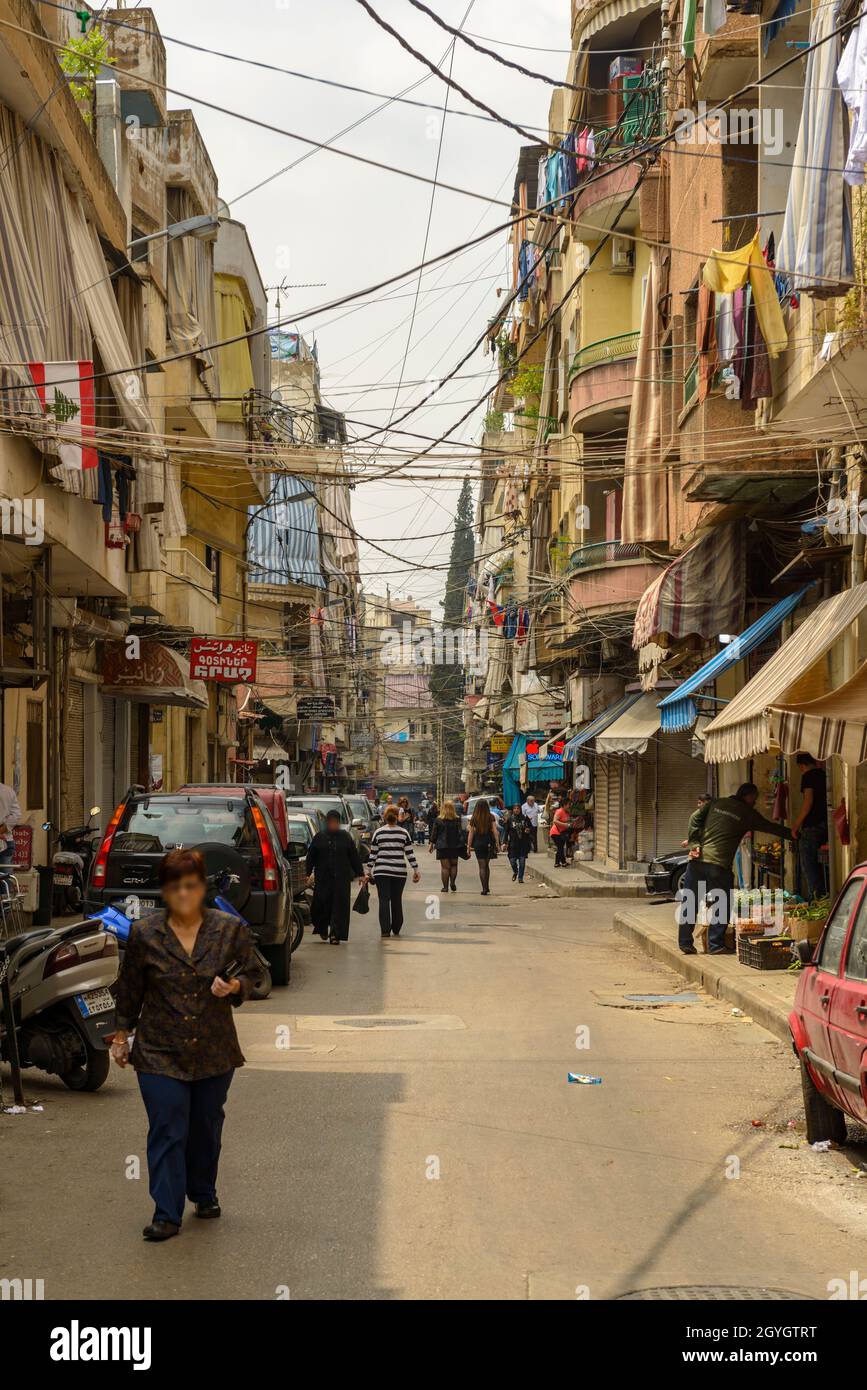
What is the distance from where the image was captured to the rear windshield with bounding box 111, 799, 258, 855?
1501 cm

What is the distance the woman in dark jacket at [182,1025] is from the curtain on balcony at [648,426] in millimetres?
14221

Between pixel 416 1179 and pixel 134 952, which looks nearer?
pixel 134 952

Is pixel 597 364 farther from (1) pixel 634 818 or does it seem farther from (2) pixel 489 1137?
(2) pixel 489 1137

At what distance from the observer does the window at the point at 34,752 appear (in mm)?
21781

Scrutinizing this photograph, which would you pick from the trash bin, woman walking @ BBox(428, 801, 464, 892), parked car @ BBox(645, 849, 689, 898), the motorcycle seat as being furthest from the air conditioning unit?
the motorcycle seat

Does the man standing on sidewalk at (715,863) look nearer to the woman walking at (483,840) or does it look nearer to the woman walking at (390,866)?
the woman walking at (390,866)

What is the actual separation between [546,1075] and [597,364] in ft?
73.9

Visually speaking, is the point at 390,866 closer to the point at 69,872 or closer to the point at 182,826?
the point at 69,872

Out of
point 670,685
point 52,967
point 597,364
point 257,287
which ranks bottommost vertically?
point 52,967

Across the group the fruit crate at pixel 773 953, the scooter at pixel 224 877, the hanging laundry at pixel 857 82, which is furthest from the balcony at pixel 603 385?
the hanging laundry at pixel 857 82

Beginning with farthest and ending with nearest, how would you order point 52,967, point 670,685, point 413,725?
1. point 413,725
2. point 670,685
3. point 52,967

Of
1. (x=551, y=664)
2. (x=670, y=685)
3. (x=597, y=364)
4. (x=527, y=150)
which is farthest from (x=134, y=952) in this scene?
(x=527, y=150)

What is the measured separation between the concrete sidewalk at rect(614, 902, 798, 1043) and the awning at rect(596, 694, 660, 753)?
9056 millimetres

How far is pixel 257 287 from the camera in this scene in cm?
4203
